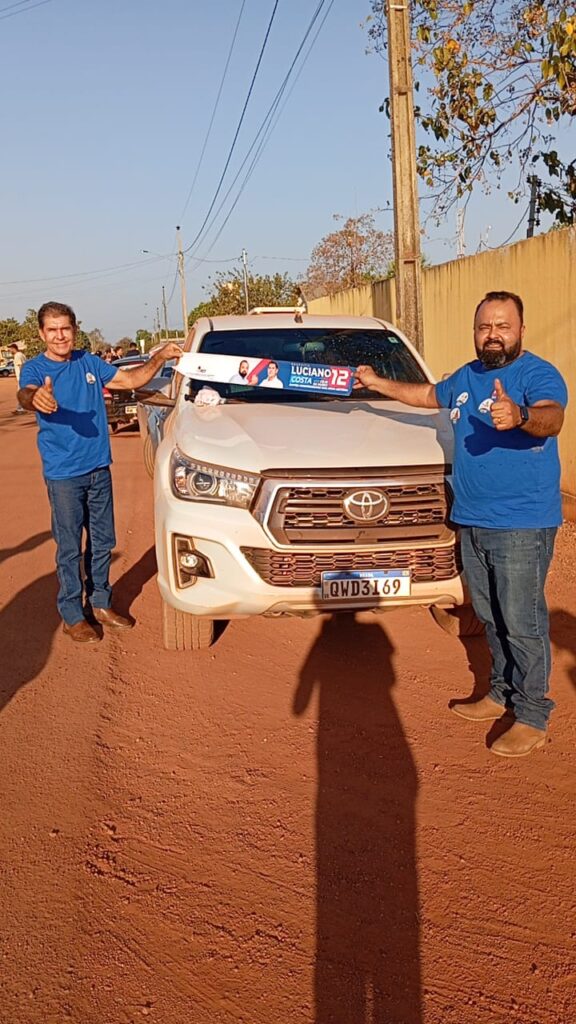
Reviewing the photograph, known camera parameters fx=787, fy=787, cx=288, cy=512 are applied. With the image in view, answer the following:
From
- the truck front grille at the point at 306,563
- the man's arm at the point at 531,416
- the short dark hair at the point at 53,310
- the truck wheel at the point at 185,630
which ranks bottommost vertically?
the truck wheel at the point at 185,630

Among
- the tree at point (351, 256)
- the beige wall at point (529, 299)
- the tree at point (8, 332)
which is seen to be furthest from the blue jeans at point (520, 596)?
the tree at point (8, 332)

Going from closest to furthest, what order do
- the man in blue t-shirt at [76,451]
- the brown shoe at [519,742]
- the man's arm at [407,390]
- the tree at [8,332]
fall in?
1. the brown shoe at [519,742]
2. the man's arm at [407,390]
3. the man in blue t-shirt at [76,451]
4. the tree at [8,332]

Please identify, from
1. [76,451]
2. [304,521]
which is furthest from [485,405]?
[76,451]

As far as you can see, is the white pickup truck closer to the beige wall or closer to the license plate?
the license plate

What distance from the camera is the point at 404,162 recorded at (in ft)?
26.7

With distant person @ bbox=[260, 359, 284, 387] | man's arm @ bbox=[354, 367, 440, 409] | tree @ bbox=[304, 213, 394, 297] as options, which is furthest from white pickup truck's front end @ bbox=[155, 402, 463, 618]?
tree @ bbox=[304, 213, 394, 297]

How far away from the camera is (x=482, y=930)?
7.81ft

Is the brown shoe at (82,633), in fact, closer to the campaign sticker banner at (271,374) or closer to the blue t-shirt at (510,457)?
the campaign sticker banner at (271,374)

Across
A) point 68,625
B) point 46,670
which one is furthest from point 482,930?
point 68,625

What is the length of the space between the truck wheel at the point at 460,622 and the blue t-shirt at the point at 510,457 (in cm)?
127

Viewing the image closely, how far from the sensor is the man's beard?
3.14m

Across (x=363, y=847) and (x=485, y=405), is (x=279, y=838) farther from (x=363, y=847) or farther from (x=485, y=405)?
(x=485, y=405)

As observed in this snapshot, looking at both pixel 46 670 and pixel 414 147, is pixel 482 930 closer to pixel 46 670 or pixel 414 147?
pixel 46 670

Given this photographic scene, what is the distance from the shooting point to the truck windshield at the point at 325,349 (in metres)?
5.11
